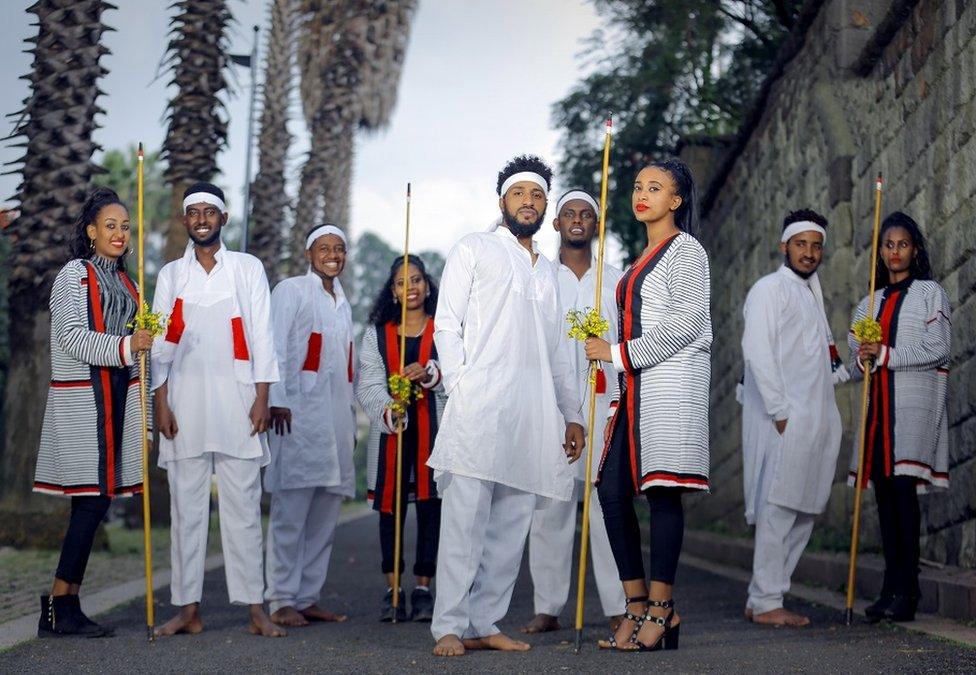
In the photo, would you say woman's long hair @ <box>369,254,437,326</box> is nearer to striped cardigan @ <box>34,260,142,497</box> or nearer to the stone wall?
striped cardigan @ <box>34,260,142,497</box>

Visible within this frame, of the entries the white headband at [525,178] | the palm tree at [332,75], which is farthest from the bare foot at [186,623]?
the palm tree at [332,75]

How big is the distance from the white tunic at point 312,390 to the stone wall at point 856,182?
3.42 metres

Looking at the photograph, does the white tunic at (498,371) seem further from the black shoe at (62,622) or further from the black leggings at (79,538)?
the black shoe at (62,622)

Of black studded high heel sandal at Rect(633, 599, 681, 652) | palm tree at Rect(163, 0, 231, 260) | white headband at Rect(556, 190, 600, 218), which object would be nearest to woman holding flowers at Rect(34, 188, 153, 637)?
white headband at Rect(556, 190, 600, 218)

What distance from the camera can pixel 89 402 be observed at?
7.01 m

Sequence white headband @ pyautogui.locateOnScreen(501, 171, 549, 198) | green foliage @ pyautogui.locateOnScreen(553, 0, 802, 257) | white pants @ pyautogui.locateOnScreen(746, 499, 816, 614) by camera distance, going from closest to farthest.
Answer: white headband @ pyautogui.locateOnScreen(501, 171, 549, 198) < white pants @ pyautogui.locateOnScreen(746, 499, 816, 614) < green foliage @ pyautogui.locateOnScreen(553, 0, 802, 257)

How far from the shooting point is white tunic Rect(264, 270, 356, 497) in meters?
8.23

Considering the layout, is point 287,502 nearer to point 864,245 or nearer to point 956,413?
point 956,413

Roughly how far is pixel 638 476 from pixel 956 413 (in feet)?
9.43

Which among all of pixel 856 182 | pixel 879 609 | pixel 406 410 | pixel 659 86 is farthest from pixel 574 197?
pixel 659 86

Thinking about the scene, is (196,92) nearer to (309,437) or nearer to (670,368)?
(309,437)

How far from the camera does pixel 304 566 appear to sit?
326 inches

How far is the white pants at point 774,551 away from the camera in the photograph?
762 centimetres

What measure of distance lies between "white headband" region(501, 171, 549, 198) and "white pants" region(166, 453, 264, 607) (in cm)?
185
